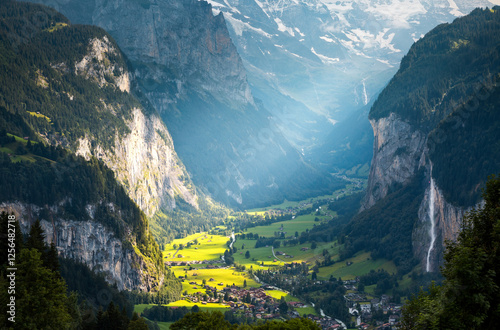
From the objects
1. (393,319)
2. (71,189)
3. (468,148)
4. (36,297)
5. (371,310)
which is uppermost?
(468,148)

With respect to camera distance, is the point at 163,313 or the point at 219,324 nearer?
the point at 219,324

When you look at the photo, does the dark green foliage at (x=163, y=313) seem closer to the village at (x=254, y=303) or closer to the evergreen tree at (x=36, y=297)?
the village at (x=254, y=303)

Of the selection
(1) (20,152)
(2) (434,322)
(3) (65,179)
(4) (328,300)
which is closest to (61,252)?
(3) (65,179)

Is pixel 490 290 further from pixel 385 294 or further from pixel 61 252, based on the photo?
pixel 61 252

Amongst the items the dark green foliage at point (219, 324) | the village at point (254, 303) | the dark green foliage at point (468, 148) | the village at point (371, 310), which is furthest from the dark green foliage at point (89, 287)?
the dark green foliage at point (468, 148)

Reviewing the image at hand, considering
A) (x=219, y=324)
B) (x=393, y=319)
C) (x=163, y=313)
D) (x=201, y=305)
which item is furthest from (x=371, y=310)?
(x=219, y=324)

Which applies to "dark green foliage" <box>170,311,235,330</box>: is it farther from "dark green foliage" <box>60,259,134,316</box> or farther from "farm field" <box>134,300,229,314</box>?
"farm field" <box>134,300,229,314</box>

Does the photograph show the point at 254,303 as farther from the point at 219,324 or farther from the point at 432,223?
the point at 219,324
